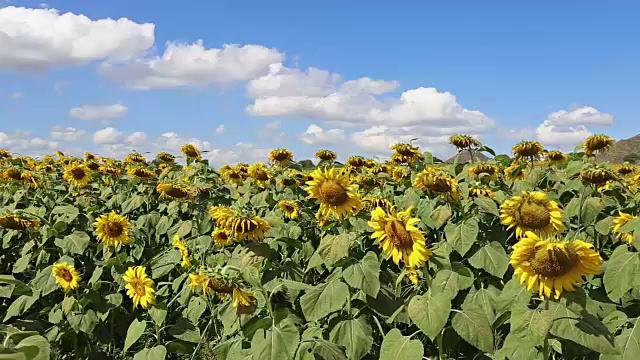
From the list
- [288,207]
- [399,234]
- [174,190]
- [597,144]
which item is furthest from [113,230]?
[597,144]

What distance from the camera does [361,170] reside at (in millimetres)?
6668

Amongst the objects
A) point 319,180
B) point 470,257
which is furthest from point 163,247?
point 470,257

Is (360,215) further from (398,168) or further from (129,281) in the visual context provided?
(398,168)

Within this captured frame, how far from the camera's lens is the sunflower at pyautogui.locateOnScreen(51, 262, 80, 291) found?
4.59 meters

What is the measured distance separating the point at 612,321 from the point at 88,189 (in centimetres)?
632

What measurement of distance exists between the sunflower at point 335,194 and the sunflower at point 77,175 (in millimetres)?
4487

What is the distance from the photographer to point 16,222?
4984 mm

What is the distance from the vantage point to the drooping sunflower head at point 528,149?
5926 millimetres

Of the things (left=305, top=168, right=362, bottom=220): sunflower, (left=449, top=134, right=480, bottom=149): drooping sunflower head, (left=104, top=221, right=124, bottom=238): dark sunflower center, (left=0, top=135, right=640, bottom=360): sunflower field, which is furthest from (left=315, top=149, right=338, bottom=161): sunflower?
(left=305, top=168, right=362, bottom=220): sunflower

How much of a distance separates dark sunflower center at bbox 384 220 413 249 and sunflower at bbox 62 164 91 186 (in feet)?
17.0

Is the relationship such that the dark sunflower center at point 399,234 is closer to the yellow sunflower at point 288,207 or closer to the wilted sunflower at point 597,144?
the yellow sunflower at point 288,207

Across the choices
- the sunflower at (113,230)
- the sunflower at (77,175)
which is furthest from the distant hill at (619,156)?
the sunflower at (77,175)

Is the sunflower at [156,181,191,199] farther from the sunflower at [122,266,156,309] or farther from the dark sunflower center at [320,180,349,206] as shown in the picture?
the dark sunflower center at [320,180,349,206]

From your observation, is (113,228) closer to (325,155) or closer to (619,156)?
(325,155)
